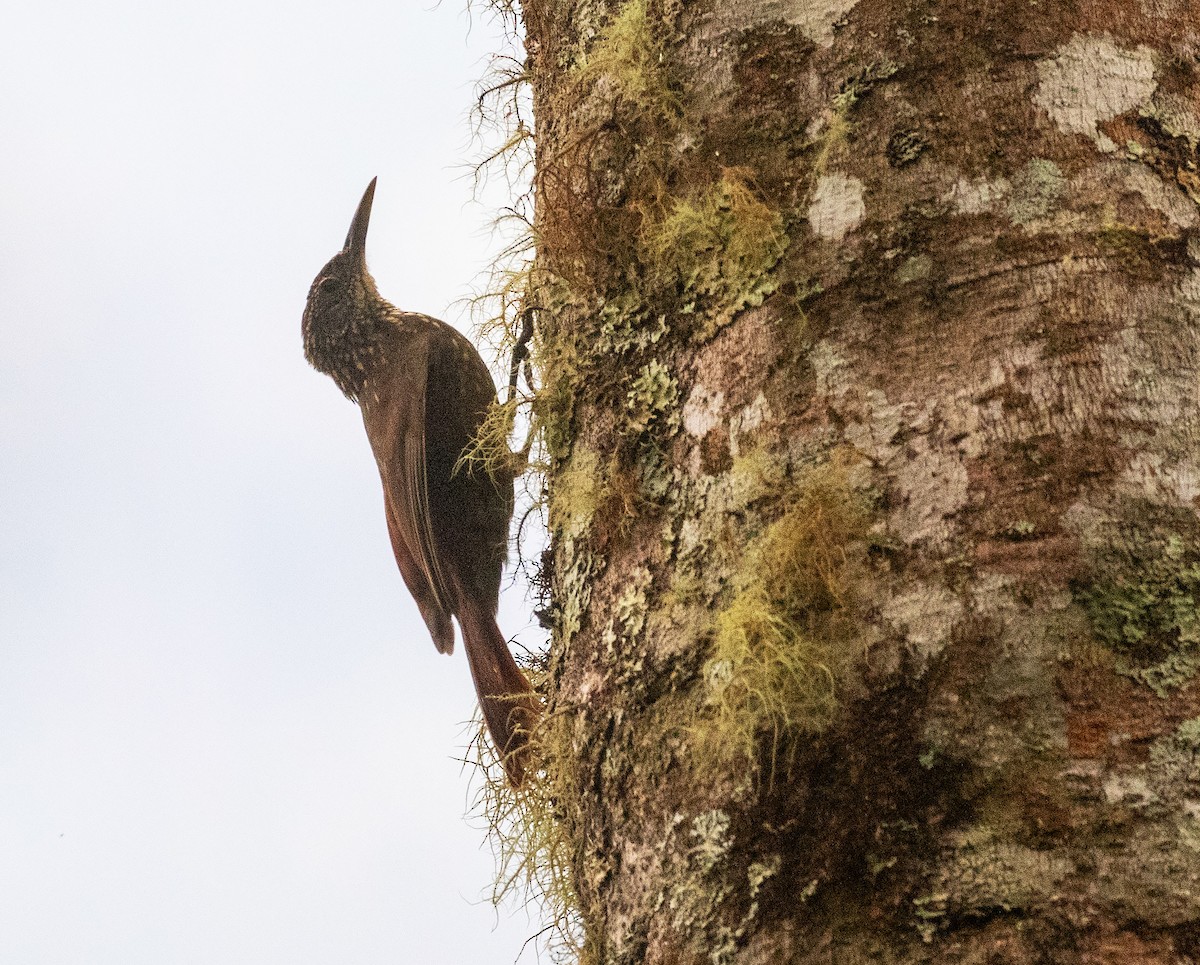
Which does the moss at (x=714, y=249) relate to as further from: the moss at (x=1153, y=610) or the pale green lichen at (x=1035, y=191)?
the moss at (x=1153, y=610)

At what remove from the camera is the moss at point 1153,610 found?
1.50 m

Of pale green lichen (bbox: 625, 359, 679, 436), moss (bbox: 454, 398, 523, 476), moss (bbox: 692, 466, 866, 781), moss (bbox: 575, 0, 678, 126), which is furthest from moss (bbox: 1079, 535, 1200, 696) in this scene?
moss (bbox: 454, 398, 523, 476)

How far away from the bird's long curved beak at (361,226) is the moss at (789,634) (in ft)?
12.6

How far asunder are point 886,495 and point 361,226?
13.3 feet

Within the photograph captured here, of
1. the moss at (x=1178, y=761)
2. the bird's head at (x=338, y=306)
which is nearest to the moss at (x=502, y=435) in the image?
the moss at (x=1178, y=761)

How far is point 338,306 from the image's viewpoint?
506cm

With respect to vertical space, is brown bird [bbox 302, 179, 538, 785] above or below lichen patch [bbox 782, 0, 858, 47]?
above

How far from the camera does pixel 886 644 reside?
5.27 feet

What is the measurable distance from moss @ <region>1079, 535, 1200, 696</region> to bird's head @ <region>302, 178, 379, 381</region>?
3756 millimetres

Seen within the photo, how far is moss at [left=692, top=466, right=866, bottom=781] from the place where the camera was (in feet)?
5.36

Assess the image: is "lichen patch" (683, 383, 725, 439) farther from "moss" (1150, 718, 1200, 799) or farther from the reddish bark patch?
"moss" (1150, 718, 1200, 799)

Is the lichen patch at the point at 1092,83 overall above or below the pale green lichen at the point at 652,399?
above

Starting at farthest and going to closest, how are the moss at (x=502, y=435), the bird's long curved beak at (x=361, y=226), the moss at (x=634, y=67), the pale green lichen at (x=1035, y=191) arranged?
the bird's long curved beak at (x=361, y=226), the moss at (x=502, y=435), the moss at (x=634, y=67), the pale green lichen at (x=1035, y=191)

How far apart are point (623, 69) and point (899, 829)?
1294 mm
